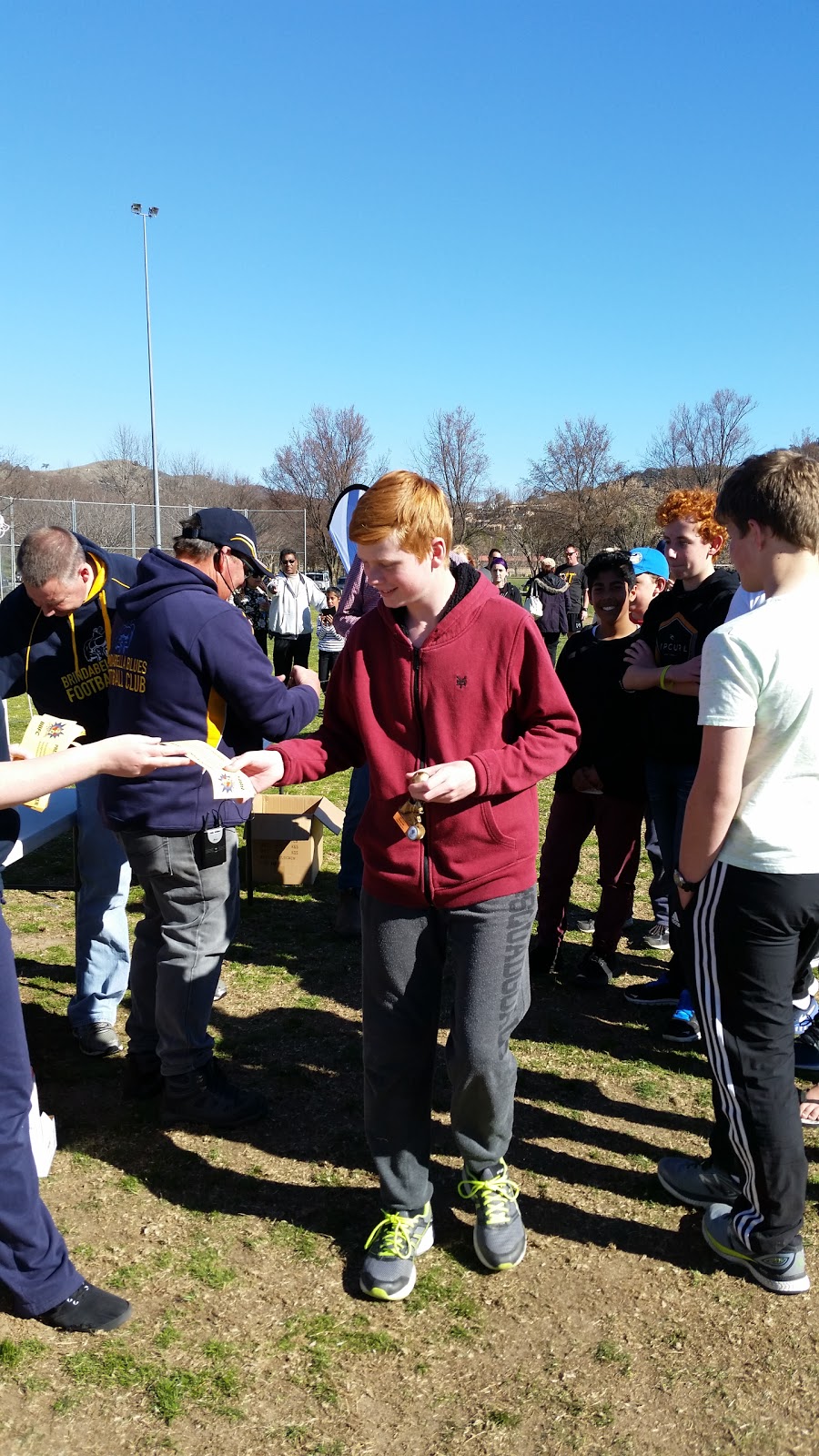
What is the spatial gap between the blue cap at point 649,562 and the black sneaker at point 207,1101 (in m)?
2.71

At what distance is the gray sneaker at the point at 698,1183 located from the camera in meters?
2.94

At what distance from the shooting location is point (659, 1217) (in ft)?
9.68

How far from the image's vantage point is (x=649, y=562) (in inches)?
175

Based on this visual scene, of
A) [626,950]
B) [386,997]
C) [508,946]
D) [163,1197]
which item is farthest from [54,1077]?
[626,950]

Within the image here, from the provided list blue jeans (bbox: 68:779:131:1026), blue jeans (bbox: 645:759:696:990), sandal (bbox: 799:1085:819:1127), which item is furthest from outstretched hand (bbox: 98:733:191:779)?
sandal (bbox: 799:1085:819:1127)

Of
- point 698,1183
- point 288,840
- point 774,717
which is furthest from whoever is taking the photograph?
point 288,840

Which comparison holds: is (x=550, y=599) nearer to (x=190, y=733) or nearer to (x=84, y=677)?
(x=84, y=677)

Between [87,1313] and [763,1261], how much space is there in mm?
1758

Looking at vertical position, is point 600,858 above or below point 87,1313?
above

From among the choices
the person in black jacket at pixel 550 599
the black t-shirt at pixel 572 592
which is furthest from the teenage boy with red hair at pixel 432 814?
the black t-shirt at pixel 572 592

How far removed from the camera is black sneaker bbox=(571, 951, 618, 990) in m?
4.52

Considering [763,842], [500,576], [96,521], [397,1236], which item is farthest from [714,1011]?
[96,521]

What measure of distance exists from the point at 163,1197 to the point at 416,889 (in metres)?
1.44

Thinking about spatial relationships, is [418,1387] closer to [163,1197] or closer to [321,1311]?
[321,1311]
